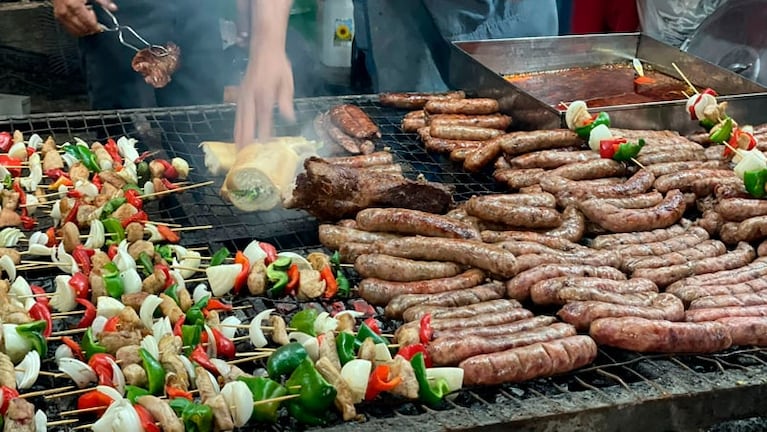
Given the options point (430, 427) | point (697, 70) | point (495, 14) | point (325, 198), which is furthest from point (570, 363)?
point (495, 14)

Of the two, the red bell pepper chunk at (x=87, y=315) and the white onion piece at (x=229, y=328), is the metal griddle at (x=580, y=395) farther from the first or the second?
the white onion piece at (x=229, y=328)

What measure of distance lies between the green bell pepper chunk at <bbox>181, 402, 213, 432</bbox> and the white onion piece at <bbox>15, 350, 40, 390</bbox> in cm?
76

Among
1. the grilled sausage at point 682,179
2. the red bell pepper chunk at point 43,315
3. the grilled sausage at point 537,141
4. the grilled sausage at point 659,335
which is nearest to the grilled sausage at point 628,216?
the grilled sausage at point 682,179

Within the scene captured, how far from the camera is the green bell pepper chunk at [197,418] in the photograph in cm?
322

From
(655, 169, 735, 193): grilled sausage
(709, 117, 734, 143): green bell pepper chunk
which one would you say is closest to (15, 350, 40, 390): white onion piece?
(655, 169, 735, 193): grilled sausage

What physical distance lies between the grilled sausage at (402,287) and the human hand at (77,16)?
13.2ft

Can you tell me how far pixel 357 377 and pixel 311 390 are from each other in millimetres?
224

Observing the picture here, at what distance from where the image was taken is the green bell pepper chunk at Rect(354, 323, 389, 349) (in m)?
3.81

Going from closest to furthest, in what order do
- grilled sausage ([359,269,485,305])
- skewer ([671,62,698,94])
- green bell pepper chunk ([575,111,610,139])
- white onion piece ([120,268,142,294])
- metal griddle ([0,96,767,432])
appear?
1. metal griddle ([0,96,767,432])
2. white onion piece ([120,268,142,294])
3. grilled sausage ([359,269,485,305])
4. green bell pepper chunk ([575,111,610,139])
5. skewer ([671,62,698,94])

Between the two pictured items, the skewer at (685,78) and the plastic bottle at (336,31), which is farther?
the plastic bottle at (336,31)

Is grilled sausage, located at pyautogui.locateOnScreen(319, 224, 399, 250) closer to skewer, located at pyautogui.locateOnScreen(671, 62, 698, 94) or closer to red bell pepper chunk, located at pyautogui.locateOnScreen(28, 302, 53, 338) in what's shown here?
red bell pepper chunk, located at pyautogui.locateOnScreen(28, 302, 53, 338)

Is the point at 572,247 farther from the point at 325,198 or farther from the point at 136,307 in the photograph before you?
the point at 136,307

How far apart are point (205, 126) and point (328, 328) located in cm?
314

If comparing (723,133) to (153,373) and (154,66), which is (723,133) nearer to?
(153,373)
